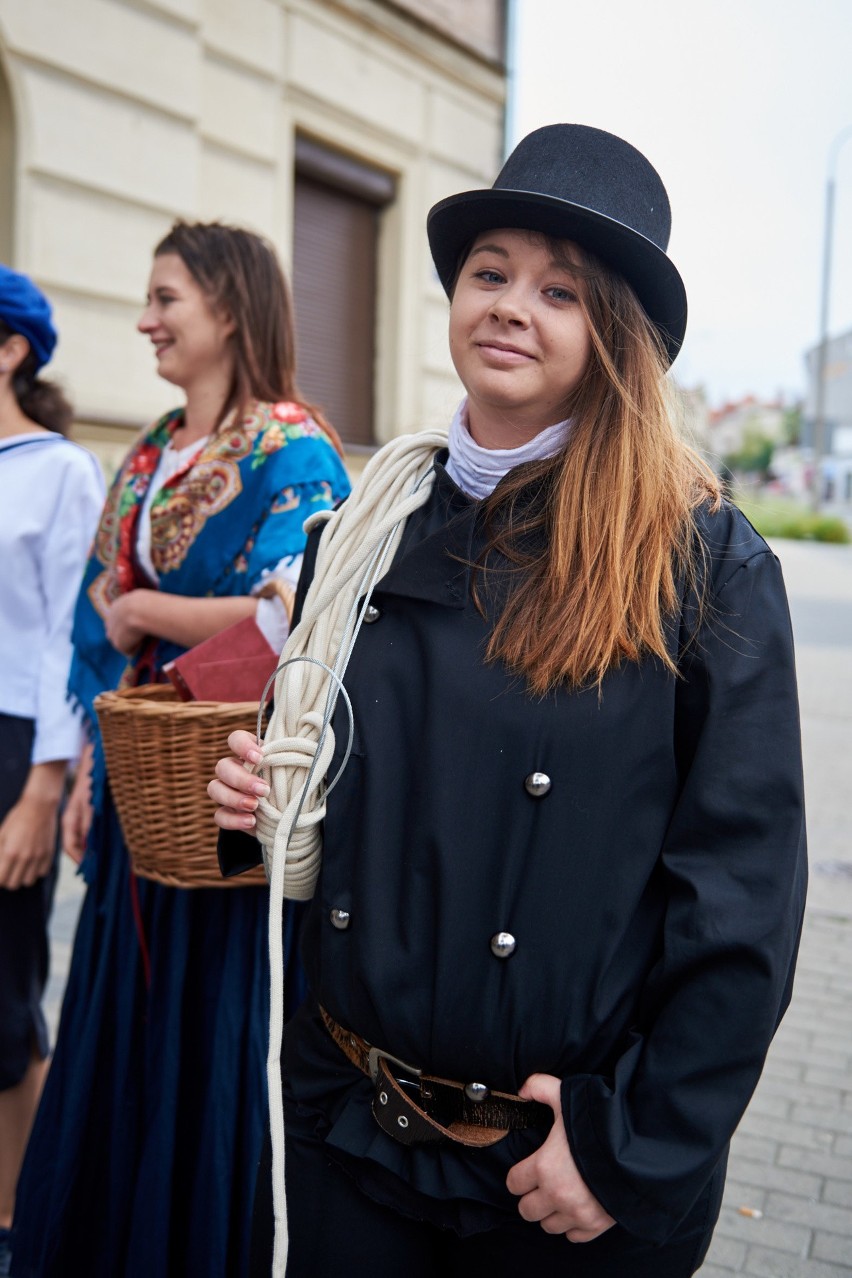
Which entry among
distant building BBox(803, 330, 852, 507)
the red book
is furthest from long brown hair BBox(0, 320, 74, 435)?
distant building BBox(803, 330, 852, 507)

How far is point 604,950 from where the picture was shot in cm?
154

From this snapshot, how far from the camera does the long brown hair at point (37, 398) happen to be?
3.13 m

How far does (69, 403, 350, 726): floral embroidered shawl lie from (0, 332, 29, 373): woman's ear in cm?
50

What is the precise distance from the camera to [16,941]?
9.85 feet

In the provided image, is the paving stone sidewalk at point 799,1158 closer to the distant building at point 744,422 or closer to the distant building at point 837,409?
the distant building at point 837,409

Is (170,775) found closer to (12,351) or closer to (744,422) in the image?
(12,351)

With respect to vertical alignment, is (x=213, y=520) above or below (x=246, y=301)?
below

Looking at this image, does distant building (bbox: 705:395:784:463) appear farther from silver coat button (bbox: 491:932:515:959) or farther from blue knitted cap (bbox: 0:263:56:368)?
silver coat button (bbox: 491:932:515:959)

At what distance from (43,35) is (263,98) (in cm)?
194

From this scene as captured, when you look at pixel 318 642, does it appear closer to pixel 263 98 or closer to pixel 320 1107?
pixel 320 1107

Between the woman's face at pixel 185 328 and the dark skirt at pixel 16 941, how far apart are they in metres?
0.90

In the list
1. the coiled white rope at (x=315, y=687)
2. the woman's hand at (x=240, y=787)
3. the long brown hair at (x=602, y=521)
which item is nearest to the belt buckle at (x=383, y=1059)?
the coiled white rope at (x=315, y=687)

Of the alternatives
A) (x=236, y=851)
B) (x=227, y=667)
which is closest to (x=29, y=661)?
(x=227, y=667)

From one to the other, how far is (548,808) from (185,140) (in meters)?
6.70
